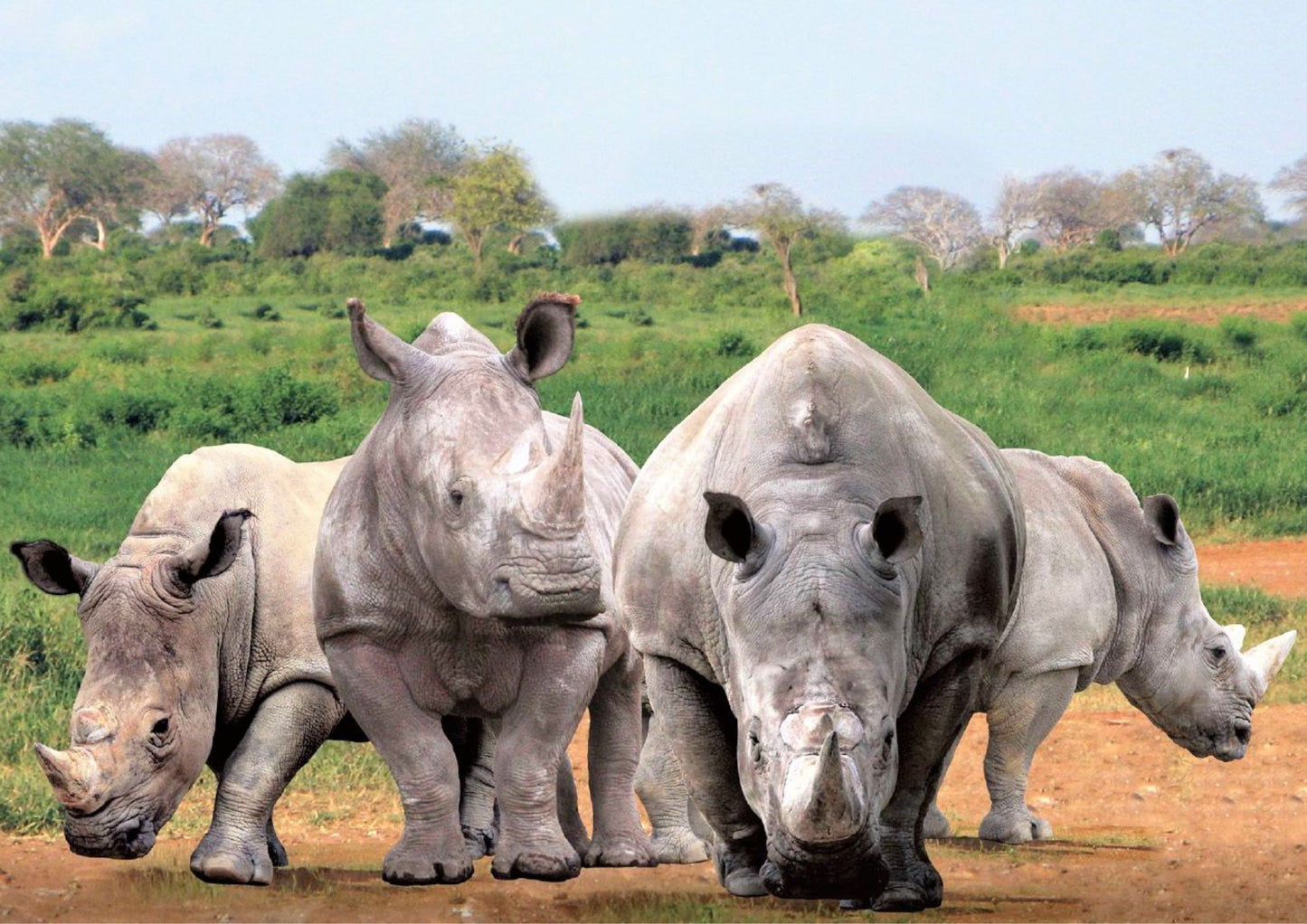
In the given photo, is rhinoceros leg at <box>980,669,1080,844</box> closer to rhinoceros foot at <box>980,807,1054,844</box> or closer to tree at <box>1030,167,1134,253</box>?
rhinoceros foot at <box>980,807,1054,844</box>

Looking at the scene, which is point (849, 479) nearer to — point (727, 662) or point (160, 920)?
point (727, 662)

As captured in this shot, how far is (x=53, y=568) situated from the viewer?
26.1 feet

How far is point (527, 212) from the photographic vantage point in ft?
146

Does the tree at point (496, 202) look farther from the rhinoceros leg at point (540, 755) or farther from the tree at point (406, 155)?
the rhinoceros leg at point (540, 755)

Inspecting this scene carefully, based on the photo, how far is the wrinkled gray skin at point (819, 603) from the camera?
5.30 metres

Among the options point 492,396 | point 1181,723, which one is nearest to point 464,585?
point 492,396

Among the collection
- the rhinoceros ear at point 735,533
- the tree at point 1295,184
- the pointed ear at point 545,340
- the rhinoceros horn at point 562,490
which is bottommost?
the tree at point 1295,184

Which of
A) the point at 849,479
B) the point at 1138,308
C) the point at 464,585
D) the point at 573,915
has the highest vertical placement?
the point at 849,479

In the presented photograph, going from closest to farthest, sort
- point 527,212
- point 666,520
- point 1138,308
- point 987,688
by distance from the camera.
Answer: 1. point 666,520
2. point 987,688
3. point 1138,308
4. point 527,212

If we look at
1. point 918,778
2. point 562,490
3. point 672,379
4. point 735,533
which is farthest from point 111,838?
point 672,379

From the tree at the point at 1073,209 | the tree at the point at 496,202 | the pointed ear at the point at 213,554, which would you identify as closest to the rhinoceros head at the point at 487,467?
the pointed ear at the point at 213,554

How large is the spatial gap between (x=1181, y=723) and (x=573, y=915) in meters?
4.25

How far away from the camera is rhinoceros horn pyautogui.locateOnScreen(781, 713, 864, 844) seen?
16.6 ft

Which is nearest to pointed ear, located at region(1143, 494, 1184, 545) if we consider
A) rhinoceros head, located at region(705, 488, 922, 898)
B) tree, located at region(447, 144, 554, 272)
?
rhinoceros head, located at region(705, 488, 922, 898)
